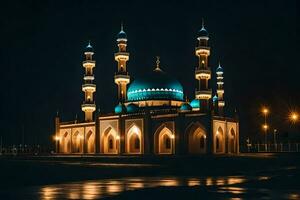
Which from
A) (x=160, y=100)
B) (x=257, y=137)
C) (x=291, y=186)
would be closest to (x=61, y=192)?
(x=291, y=186)

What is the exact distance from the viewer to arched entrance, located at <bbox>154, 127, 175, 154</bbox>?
55.7 m

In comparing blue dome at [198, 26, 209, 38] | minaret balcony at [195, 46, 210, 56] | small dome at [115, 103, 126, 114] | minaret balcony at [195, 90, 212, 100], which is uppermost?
blue dome at [198, 26, 209, 38]

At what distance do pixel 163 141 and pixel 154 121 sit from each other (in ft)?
8.93

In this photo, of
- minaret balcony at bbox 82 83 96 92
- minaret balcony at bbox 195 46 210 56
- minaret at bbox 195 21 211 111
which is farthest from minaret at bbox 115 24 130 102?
minaret balcony at bbox 195 46 210 56

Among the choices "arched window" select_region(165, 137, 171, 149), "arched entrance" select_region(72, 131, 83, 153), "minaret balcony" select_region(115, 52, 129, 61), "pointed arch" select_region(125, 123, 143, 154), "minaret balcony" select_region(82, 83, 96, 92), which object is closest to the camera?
"arched window" select_region(165, 137, 171, 149)

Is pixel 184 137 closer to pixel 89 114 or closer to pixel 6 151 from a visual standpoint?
pixel 89 114

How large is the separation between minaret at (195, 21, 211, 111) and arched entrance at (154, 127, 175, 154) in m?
5.21

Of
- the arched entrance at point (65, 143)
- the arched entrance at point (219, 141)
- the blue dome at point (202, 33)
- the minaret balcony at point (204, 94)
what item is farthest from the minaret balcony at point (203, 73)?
the arched entrance at point (65, 143)

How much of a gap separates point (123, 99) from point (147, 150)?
9.45m

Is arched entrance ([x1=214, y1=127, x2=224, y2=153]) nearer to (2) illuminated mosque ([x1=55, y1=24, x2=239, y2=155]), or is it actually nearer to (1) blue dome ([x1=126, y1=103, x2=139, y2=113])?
(2) illuminated mosque ([x1=55, y1=24, x2=239, y2=155])

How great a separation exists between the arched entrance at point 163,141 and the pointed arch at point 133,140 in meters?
2.65

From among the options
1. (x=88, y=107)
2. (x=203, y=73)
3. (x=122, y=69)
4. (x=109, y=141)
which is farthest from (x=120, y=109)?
(x=203, y=73)

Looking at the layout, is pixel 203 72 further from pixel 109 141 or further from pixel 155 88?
pixel 109 141

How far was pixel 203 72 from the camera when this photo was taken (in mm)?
54875
